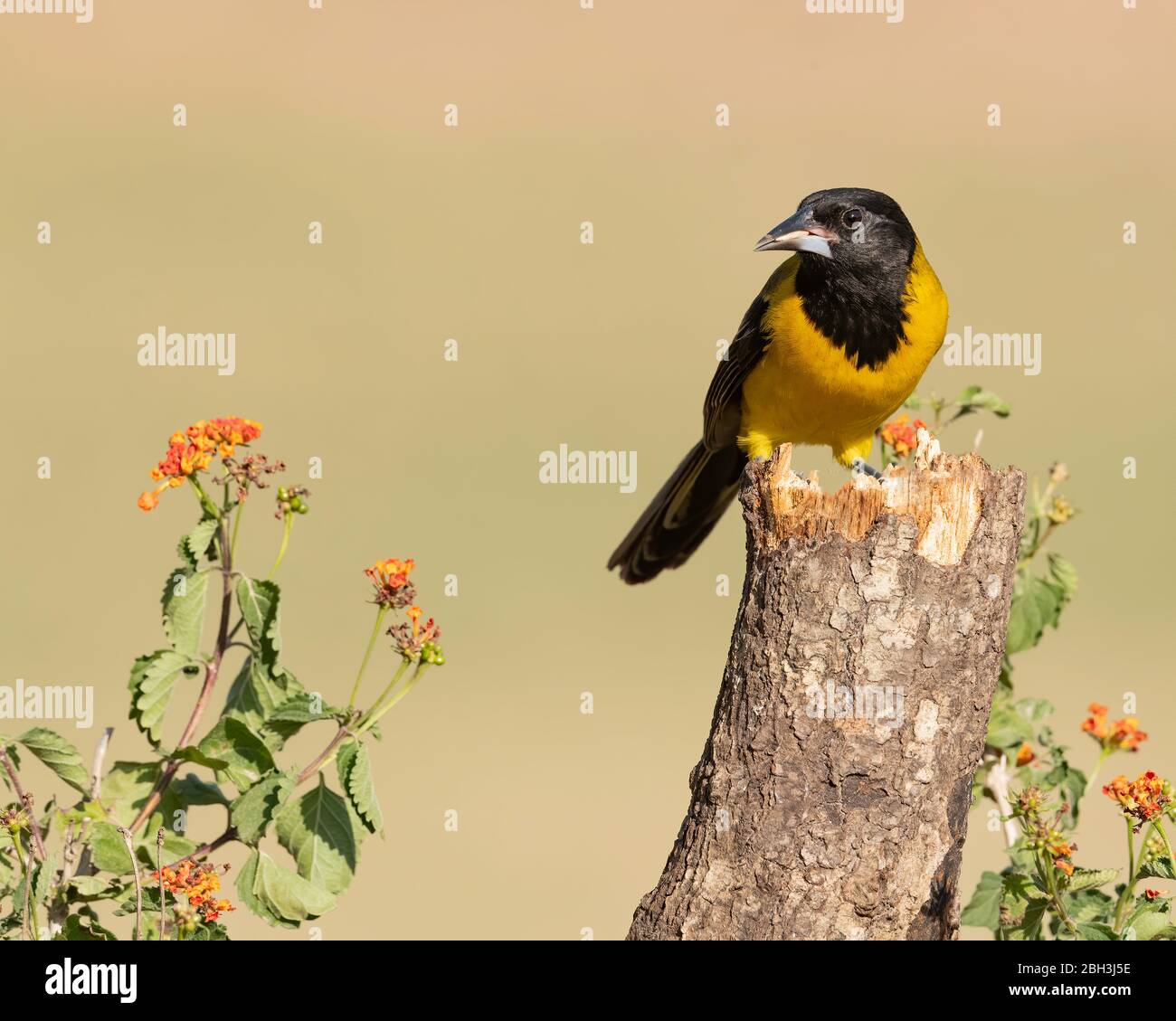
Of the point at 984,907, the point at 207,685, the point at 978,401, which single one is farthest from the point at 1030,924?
the point at 207,685

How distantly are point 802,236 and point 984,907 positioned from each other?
2.54 meters

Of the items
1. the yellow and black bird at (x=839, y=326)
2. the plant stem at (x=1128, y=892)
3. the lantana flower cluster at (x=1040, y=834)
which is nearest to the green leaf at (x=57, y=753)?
the lantana flower cluster at (x=1040, y=834)

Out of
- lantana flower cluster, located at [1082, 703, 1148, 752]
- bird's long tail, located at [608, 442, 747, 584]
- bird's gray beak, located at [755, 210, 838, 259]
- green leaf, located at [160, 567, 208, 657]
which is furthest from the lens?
bird's long tail, located at [608, 442, 747, 584]

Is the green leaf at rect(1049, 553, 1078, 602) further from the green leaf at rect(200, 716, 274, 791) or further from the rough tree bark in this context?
the green leaf at rect(200, 716, 274, 791)

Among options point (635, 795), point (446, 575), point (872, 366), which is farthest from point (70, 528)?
point (872, 366)

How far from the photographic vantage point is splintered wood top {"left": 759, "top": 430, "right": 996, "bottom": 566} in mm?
4004

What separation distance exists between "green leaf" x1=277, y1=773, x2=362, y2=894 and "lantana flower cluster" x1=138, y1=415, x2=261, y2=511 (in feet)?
2.79

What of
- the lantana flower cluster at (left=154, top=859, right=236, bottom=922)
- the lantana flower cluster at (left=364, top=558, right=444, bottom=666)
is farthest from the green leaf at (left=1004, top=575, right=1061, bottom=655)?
the lantana flower cluster at (left=154, top=859, right=236, bottom=922)

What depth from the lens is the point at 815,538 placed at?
4016 mm

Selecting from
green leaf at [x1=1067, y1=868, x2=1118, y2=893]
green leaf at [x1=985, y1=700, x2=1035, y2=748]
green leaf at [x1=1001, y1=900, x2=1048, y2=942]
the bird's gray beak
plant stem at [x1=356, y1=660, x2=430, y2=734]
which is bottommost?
green leaf at [x1=1001, y1=900, x2=1048, y2=942]

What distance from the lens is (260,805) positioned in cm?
404

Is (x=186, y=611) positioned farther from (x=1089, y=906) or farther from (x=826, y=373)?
(x=826, y=373)

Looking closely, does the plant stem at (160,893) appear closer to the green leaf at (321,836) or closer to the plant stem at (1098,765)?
the green leaf at (321,836)

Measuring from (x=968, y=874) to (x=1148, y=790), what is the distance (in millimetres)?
6508
